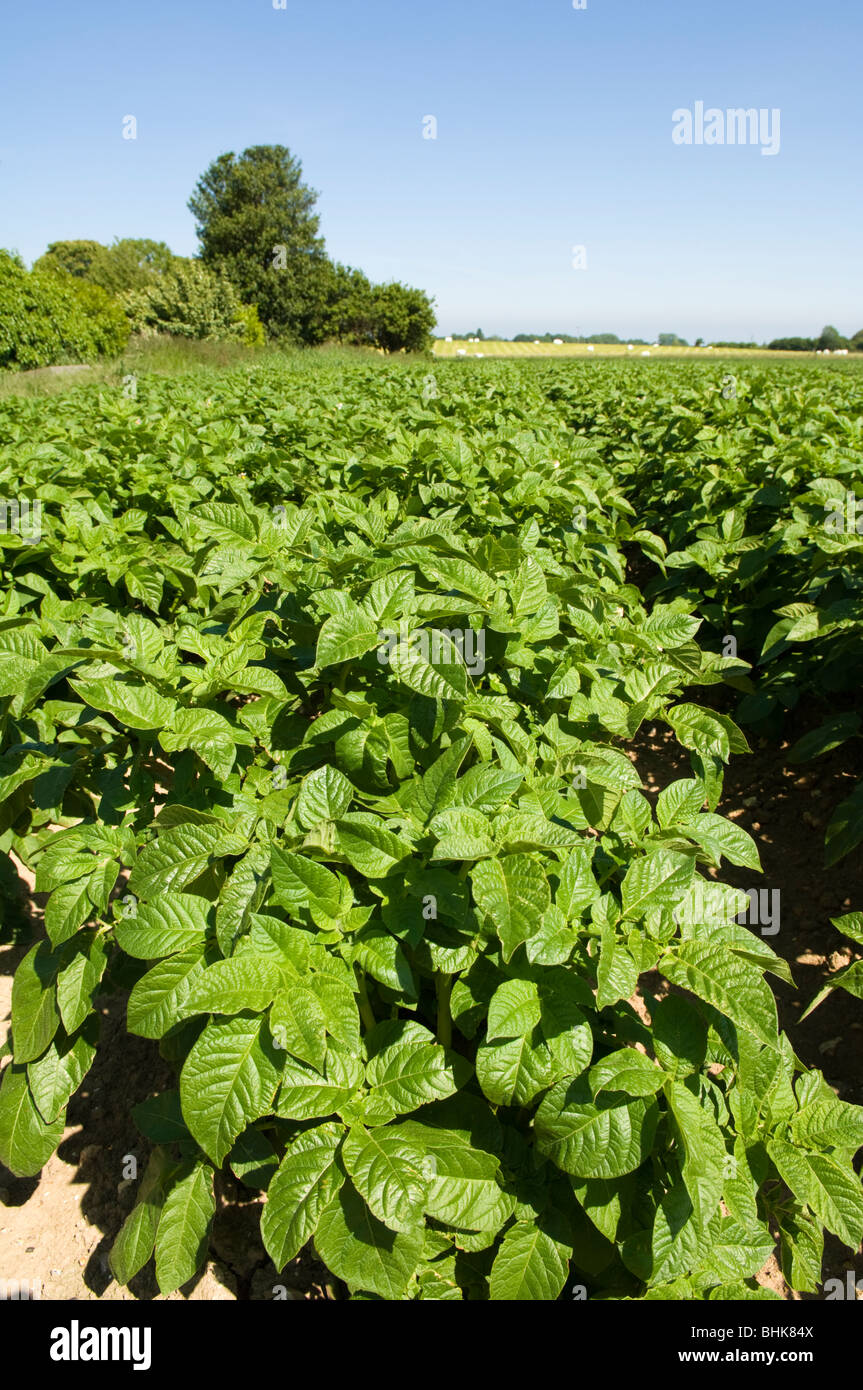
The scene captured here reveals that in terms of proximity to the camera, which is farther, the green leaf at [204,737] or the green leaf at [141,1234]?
the green leaf at [141,1234]

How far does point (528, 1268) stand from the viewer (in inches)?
55.7

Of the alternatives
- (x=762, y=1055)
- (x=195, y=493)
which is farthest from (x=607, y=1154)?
(x=195, y=493)

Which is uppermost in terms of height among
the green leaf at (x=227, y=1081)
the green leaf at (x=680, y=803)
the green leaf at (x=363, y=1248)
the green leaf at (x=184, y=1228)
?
the green leaf at (x=680, y=803)

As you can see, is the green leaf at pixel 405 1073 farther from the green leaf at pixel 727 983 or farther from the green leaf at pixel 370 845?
the green leaf at pixel 727 983

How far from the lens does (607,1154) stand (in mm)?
1284

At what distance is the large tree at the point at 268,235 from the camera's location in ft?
145

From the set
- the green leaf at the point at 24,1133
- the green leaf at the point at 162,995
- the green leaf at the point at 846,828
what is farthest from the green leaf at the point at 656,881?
the green leaf at the point at 846,828

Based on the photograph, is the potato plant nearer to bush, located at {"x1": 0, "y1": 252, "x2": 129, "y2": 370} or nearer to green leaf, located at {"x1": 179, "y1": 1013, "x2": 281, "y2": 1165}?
green leaf, located at {"x1": 179, "y1": 1013, "x2": 281, "y2": 1165}

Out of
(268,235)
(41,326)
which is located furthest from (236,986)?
(268,235)

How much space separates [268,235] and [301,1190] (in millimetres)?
54250

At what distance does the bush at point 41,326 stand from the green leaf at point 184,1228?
944 inches

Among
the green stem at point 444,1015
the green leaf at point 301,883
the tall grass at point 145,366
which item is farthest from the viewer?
the tall grass at point 145,366

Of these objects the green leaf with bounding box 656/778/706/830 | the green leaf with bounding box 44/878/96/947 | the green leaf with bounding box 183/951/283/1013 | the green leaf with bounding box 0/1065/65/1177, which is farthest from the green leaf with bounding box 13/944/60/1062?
the green leaf with bounding box 656/778/706/830
